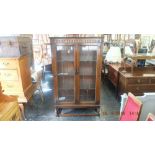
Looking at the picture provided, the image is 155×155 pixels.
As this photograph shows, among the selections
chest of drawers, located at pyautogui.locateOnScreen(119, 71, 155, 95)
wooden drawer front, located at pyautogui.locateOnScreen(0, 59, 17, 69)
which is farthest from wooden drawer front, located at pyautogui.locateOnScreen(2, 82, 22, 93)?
chest of drawers, located at pyautogui.locateOnScreen(119, 71, 155, 95)

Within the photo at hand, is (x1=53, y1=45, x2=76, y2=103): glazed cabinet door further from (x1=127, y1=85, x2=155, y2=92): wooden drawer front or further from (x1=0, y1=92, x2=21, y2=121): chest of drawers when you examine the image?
(x1=0, y1=92, x2=21, y2=121): chest of drawers

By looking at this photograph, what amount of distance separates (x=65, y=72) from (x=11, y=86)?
2.93ft

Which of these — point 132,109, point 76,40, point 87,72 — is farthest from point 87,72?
point 132,109

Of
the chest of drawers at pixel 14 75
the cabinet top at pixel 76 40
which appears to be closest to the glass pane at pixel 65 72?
the cabinet top at pixel 76 40

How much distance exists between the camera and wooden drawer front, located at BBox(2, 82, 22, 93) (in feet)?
8.63

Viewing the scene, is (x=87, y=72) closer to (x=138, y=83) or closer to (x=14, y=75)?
(x=138, y=83)

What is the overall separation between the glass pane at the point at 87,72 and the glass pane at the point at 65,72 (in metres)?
0.16

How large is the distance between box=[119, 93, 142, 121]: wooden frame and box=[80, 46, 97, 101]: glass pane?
40.7 inches

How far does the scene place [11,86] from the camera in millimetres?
2658

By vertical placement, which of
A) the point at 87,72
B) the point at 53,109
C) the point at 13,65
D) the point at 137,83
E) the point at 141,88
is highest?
the point at 13,65

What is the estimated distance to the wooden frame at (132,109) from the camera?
158 centimetres
